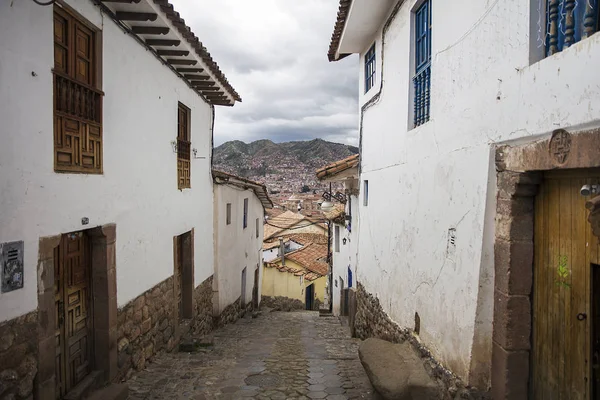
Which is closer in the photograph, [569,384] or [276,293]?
[569,384]

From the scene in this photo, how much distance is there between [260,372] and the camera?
708cm

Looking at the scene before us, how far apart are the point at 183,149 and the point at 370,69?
410cm

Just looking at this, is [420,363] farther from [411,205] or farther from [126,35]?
[126,35]

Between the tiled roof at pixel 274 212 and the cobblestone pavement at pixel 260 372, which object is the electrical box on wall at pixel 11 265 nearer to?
the cobblestone pavement at pixel 260 372

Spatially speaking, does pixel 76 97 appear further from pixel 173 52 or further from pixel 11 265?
pixel 173 52

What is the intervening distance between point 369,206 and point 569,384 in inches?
235

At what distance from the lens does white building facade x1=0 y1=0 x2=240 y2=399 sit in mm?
4055

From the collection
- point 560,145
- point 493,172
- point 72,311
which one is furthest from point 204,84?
point 560,145

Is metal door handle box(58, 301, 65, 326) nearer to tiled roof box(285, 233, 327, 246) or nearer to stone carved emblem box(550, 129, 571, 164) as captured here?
stone carved emblem box(550, 129, 571, 164)

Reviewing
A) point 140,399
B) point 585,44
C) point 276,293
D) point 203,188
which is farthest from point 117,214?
point 276,293

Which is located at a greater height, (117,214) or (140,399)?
(117,214)

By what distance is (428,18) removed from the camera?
5.81 meters

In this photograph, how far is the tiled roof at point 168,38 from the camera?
5703mm

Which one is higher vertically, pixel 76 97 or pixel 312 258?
pixel 76 97
